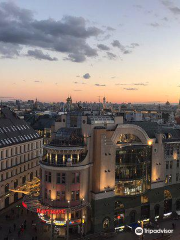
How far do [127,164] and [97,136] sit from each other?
40.3 feet

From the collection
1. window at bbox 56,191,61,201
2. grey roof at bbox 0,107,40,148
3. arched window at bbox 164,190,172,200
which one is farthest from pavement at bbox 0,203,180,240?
grey roof at bbox 0,107,40,148

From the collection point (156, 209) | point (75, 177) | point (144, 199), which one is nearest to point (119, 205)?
point (144, 199)

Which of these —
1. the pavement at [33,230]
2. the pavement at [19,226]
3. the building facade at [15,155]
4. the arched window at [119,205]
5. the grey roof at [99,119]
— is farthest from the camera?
the building facade at [15,155]

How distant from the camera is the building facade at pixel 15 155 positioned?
285 feet

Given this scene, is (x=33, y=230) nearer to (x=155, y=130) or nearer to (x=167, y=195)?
(x=167, y=195)

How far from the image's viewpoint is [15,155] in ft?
307

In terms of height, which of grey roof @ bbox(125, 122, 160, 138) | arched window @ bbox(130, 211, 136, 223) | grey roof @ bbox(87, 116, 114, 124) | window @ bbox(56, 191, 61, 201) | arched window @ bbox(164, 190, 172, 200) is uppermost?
grey roof @ bbox(87, 116, 114, 124)

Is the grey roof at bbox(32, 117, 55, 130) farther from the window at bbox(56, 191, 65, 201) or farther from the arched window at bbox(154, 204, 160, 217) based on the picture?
the window at bbox(56, 191, 65, 201)

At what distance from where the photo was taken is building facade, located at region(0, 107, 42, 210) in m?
86.9

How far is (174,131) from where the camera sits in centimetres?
9444

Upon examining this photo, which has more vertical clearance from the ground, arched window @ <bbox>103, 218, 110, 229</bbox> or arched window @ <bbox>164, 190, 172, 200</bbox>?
arched window @ <bbox>164, 190, 172, 200</bbox>

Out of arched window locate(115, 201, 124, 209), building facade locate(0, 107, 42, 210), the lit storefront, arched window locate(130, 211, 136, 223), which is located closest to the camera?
the lit storefront

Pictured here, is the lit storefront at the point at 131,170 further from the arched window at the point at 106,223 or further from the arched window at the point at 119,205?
the arched window at the point at 106,223

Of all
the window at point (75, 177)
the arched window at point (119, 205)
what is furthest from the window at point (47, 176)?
the arched window at point (119, 205)
